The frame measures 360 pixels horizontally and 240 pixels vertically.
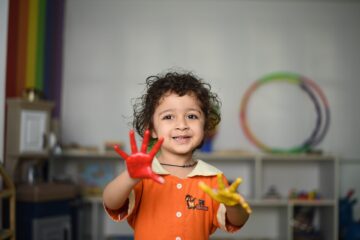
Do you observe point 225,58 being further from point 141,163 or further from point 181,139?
point 141,163

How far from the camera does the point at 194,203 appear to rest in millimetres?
1232

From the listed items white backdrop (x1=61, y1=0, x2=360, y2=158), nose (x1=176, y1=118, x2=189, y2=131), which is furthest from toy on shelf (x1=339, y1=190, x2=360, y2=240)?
nose (x1=176, y1=118, x2=189, y2=131)

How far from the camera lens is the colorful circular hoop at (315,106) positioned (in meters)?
3.92

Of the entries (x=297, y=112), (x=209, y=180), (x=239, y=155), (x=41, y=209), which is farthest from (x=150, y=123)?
(x=297, y=112)

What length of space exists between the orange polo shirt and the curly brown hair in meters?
0.19

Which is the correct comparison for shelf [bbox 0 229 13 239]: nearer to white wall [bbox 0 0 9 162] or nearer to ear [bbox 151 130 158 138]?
white wall [bbox 0 0 9 162]

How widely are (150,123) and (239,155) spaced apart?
232 cm

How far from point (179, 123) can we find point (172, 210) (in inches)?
9.8

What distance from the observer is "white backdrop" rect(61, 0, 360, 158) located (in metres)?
3.92

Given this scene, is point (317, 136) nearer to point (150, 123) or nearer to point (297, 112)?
point (297, 112)

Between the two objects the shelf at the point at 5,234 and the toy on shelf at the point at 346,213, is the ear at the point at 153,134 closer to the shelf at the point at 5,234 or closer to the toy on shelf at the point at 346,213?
the shelf at the point at 5,234

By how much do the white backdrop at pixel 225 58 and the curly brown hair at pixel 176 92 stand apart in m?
2.50

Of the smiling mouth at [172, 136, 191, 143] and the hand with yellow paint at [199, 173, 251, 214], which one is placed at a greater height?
the smiling mouth at [172, 136, 191, 143]

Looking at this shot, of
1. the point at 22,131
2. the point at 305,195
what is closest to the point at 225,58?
the point at 305,195
